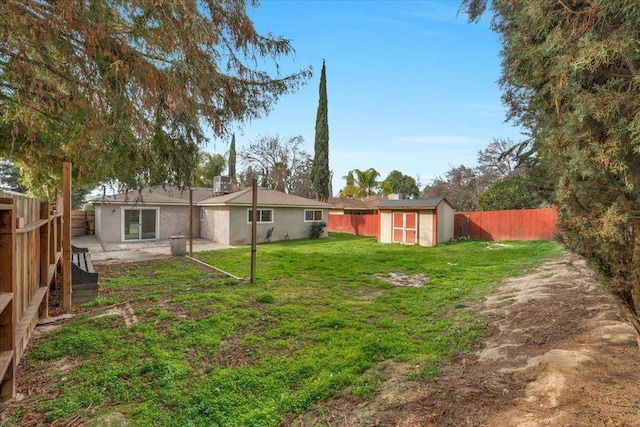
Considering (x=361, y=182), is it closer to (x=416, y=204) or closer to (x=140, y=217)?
(x=416, y=204)

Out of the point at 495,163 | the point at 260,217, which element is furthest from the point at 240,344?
the point at 495,163

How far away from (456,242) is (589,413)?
15282 mm

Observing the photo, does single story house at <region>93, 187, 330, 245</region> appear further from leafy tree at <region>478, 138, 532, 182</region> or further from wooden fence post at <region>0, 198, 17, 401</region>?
leafy tree at <region>478, 138, 532, 182</region>

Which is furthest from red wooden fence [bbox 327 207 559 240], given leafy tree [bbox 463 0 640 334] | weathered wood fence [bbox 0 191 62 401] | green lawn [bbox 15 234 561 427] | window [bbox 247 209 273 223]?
weathered wood fence [bbox 0 191 62 401]

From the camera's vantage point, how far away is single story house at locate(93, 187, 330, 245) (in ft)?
50.5

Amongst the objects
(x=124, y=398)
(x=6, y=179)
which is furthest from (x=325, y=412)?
(x=6, y=179)

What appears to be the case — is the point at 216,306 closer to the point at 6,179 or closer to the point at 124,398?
the point at 124,398

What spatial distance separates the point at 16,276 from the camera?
2811 millimetres

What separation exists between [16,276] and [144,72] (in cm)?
236

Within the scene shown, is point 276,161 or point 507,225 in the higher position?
point 276,161

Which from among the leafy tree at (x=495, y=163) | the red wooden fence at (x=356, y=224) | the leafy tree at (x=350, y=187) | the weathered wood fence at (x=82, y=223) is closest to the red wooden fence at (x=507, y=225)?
the red wooden fence at (x=356, y=224)

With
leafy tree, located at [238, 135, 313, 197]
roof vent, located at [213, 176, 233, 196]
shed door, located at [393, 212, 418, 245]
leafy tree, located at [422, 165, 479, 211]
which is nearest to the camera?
shed door, located at [393, 212, 418, 245]

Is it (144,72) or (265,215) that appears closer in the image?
(144,72)

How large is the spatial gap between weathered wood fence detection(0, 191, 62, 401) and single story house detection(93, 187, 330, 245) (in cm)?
1076
